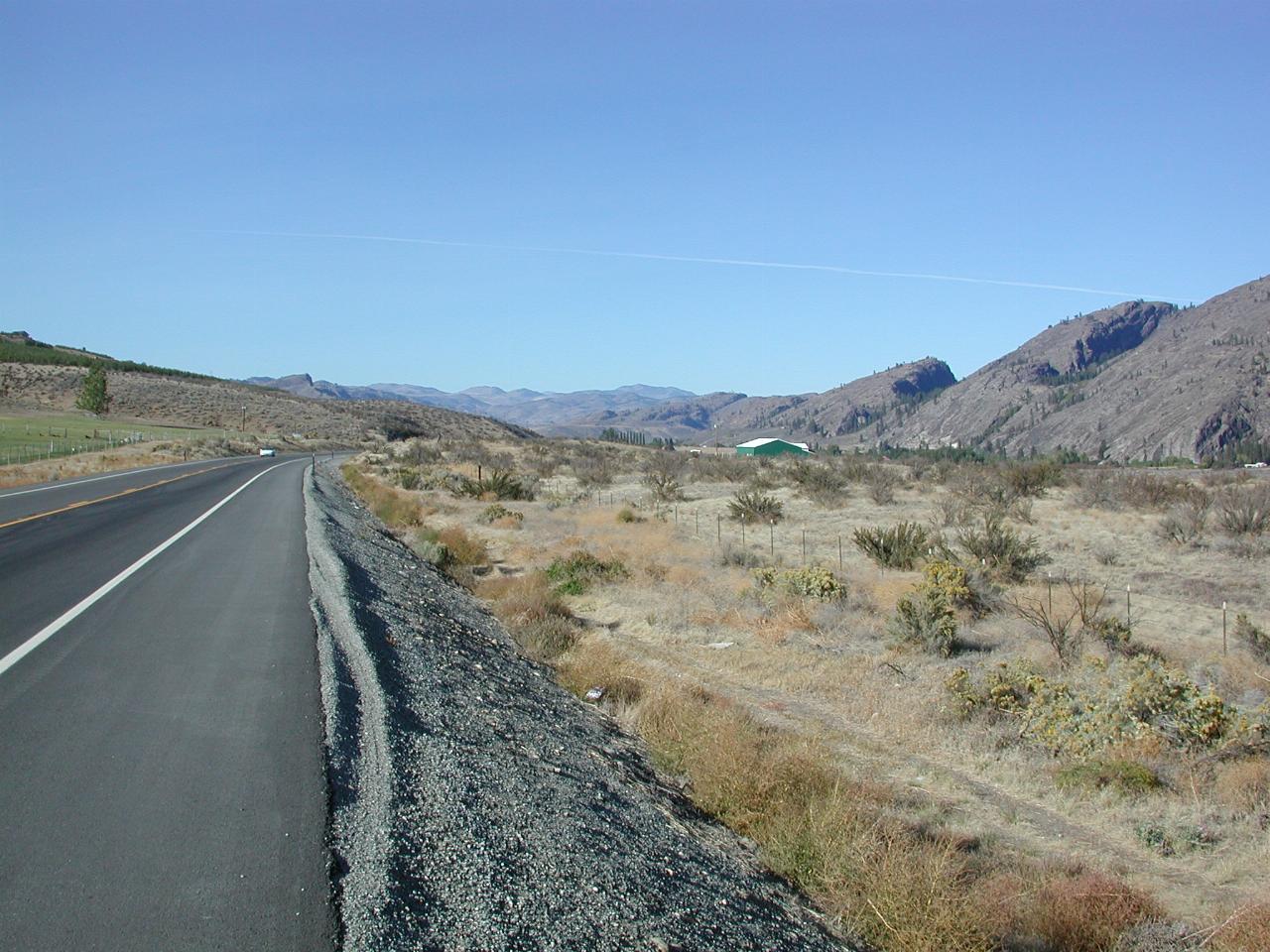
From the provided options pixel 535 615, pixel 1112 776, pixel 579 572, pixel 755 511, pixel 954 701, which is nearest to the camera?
pixel 1112 776

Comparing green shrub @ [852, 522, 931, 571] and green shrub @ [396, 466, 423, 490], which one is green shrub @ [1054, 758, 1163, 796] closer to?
green shrub @ [852, 522, 931, 571]

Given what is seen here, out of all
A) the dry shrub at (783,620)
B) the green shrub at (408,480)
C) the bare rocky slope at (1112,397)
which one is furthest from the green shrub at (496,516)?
the bare rocky slope at (1112,397)

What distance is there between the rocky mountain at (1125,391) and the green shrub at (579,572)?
68.5 metres

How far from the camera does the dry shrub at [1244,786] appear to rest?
8.73 m

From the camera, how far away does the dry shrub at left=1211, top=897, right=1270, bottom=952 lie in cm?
597

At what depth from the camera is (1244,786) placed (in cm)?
903

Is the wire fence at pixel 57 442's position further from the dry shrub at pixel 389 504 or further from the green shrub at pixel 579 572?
the green shrub at pixel 579 572

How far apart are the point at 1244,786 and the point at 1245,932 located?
135 inches

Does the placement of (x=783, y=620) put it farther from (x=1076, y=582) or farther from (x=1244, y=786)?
(x=1244, y=786)

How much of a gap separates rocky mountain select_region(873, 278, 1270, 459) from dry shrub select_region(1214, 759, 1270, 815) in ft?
244

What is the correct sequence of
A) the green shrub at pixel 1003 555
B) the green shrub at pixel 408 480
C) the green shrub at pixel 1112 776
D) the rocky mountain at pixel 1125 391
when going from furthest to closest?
the rocky mountain at pixel 1125 391 < the green shrub at pixel 408 480 < the green shrub at pixel 1003 555 < the green shrub at pixel 1112 776

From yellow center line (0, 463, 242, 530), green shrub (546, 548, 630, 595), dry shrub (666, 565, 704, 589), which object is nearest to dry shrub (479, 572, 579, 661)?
green shrub (546, 548, 630, 595)

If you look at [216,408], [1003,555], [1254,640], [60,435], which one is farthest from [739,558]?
[216,408]

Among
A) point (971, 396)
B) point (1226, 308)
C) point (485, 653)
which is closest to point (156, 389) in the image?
point (971, 396)
